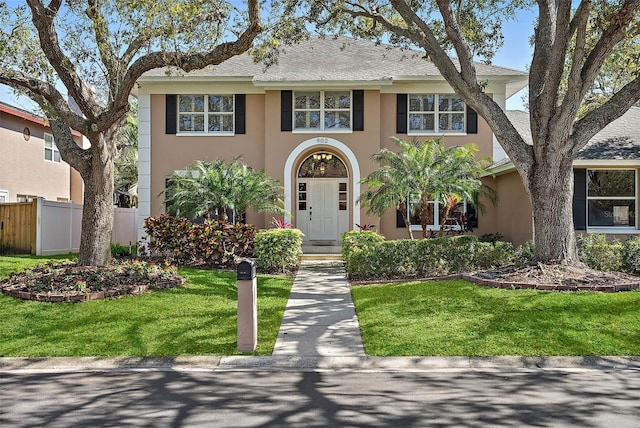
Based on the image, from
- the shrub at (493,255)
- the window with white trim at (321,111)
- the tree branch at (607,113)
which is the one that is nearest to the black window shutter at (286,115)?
the window with white trim at (321,111)

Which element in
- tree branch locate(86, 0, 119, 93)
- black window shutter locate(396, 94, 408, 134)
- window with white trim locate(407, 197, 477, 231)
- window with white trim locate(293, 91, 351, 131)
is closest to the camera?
tree branch locate(86, 0, 119, 93)

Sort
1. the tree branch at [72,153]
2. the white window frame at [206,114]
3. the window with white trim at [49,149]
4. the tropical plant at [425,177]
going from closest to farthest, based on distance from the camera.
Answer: the tree branch at [72,153]
the tropical plant at [425,177]
the white window frame at [206,114]
the window with white trim at [49,149]

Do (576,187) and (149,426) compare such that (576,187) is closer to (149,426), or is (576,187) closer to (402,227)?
(402,227)

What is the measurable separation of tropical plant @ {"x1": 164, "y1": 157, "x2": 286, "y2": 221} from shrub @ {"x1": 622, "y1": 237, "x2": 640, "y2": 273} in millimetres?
8581

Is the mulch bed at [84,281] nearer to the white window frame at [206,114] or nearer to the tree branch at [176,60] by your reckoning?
the tree branch at [176,60]

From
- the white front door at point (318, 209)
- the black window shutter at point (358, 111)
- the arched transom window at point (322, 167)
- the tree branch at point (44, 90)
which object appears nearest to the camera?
the tree branch at point (44, 90)

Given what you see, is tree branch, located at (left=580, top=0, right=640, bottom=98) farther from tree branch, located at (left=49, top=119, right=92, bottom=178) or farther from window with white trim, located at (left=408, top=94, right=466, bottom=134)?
tree branch, located at (left=49, top=119, right=92, bottom=178)

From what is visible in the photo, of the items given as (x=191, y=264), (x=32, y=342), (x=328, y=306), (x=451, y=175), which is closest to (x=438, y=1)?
(x=451, y=175)

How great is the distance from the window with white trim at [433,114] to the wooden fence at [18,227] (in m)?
12.0

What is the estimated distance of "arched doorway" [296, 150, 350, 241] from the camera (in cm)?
1980

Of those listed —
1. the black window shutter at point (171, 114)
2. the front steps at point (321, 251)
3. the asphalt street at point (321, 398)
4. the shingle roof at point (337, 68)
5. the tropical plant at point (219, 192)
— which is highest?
the shingle roof at point (337, 68)

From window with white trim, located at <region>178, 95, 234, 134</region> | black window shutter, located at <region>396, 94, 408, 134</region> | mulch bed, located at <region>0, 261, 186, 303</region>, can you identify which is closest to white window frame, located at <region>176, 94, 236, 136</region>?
window with white trim, located at <region>178, 95, 234, 134</region>

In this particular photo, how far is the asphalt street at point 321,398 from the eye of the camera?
5.14 metres

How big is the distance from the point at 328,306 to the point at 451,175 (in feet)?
18.7
